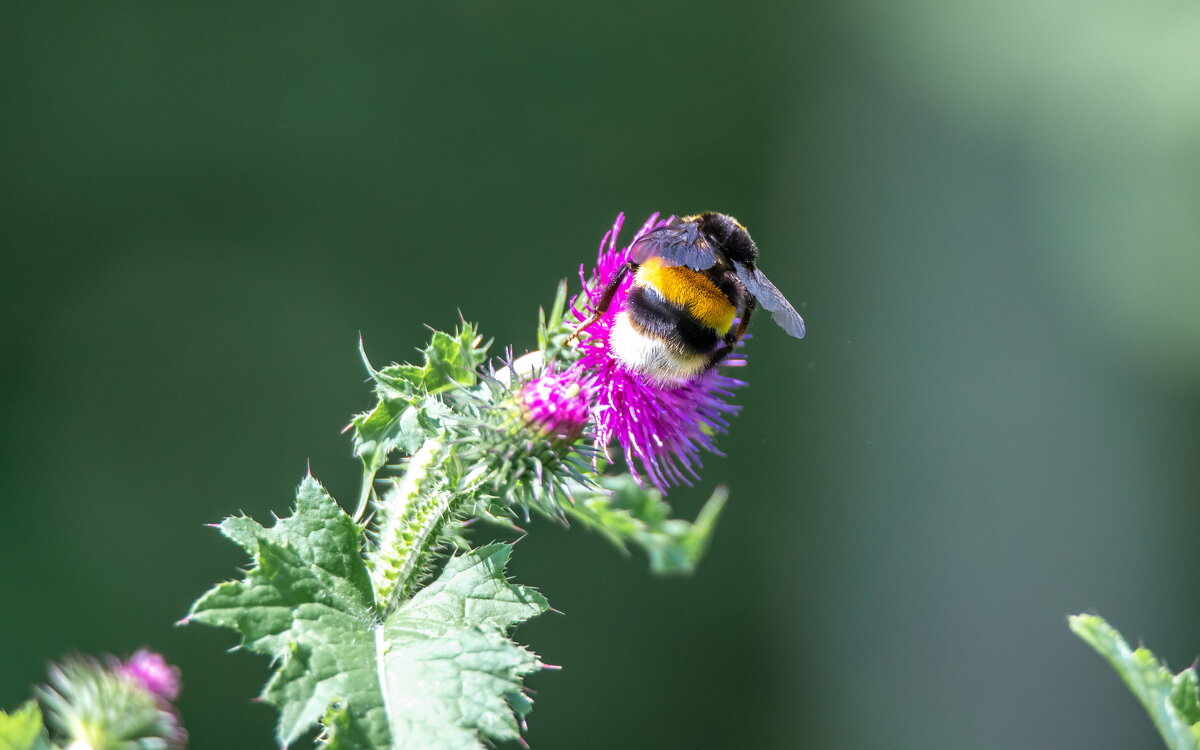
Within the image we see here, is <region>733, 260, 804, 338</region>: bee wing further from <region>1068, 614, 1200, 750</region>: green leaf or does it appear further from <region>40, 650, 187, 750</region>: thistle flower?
<region>40, 650, 187, 750</region>: thistle flower

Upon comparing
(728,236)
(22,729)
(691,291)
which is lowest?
(22,729)

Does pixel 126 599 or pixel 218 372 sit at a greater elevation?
pixel 218 372

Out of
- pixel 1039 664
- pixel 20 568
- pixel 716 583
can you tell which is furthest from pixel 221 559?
pixel 1039 664

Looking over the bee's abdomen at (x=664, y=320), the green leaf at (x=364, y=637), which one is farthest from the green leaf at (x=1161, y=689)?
the bee's abdomen at (x=664, y=320)

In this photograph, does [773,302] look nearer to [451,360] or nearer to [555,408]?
[555,408]

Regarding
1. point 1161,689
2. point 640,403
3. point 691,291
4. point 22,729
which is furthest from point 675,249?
point 22,729

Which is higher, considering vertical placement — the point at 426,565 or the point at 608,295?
the point at 608,295

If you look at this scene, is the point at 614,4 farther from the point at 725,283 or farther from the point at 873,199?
the point at 725,283
